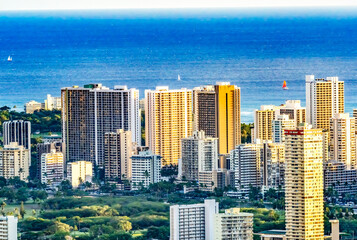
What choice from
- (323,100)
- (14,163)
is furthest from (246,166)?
(14,163)

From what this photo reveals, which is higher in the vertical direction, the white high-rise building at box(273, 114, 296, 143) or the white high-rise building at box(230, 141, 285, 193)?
the white high-rise building at box(273, 114, 296, 143)

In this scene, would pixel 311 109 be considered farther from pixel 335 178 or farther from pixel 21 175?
pixel 21 175

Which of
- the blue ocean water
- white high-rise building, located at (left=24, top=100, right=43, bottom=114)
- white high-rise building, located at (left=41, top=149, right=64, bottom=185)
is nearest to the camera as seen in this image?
white high-rise building, located at (left=41, top=149, right=64, bottom=185)

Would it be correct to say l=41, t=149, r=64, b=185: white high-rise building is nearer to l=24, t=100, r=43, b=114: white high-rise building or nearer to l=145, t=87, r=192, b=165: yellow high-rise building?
l=145, t=87, r=192, b=165: yellow high-rise building

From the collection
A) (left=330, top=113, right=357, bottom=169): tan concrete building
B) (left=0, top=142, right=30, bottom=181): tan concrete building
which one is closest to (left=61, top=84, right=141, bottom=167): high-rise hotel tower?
(left=0, top=142, right=30, bottom=181): tan concrete building

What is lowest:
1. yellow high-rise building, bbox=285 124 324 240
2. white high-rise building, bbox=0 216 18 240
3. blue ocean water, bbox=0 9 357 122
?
white high-rise building, bbox=0 216 18 240

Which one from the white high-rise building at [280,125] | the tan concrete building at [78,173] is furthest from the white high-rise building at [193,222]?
the white high-rise building at [280,125]

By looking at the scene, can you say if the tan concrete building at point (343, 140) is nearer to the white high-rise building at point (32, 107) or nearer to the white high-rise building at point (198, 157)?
the white high-rise building at point (198, 157)
